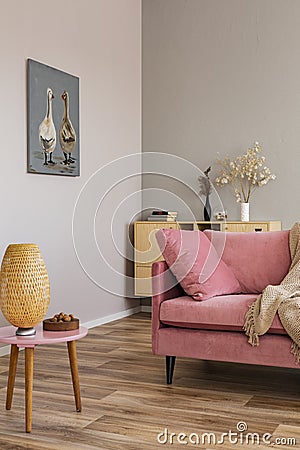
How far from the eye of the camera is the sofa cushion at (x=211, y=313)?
3.30m

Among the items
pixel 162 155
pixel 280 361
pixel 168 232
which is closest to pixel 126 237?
pixel 162 155

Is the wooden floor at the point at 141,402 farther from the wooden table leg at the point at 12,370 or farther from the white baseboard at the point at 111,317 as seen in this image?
the white baseboard at the point at 111,317

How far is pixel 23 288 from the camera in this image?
280 centimetres

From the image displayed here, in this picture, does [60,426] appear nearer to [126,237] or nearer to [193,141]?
[126,237]

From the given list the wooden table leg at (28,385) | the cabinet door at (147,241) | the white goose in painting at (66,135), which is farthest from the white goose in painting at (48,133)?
the wooden table leg at (28,385)

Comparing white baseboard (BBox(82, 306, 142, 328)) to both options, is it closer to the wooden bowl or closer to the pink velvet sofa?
the pink velvet sofa

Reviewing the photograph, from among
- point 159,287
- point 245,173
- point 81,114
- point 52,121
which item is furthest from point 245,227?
point 159,287

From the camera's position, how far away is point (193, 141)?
6.08 meters

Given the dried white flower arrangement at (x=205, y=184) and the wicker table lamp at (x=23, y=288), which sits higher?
the dried white flower arrangement at (x=205, y=184)

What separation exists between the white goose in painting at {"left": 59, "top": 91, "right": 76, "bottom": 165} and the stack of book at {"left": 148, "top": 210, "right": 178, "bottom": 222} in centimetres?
117

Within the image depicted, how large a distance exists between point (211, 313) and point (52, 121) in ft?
7.07

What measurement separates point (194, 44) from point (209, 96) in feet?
1.69

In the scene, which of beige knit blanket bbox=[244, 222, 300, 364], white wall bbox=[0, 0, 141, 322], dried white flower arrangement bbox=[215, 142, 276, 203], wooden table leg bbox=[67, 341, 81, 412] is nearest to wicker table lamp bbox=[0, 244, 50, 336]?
wooden table leg bbox=[67, 341, 81, 412]

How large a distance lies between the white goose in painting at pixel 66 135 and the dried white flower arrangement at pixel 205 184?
143cm
